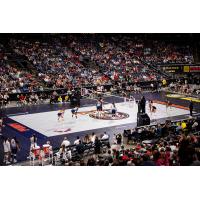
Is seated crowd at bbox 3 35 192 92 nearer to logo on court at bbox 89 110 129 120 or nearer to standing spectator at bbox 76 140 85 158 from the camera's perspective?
logo on court at bbox 89 110 129 120

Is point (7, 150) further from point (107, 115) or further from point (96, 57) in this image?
point (96, 57)

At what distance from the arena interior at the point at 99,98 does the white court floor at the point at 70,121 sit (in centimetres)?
5

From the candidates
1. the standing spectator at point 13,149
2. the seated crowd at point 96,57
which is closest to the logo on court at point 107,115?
the seated crowd at point 96,57

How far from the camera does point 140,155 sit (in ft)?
37.7

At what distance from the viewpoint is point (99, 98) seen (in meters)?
23.1

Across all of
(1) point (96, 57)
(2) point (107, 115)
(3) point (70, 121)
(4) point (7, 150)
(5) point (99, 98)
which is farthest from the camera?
(1) point (96, 57)

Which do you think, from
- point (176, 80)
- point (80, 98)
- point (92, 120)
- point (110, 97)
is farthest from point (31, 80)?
point (176, 80)

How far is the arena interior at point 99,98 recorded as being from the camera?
43.0ft

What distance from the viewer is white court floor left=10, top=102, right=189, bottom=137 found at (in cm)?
1664

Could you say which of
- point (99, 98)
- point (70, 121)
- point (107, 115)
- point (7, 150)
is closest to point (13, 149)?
point (7, 150)

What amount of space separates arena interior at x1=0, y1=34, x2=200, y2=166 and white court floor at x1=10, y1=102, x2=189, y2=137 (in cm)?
5

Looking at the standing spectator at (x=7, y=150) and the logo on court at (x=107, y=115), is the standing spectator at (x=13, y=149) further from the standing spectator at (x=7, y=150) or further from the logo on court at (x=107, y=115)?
the logo on court at (x=107, y=115)

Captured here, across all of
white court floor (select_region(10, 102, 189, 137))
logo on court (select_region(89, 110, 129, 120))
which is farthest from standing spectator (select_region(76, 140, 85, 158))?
logo on court (select_region(89, 110, 129, 120))

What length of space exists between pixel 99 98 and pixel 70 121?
5.40 metres
